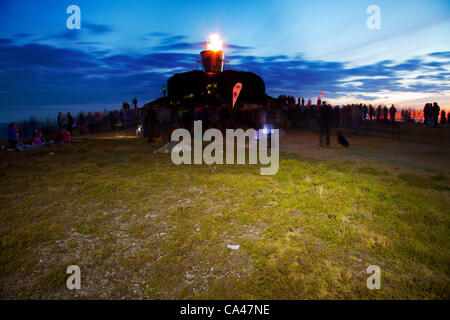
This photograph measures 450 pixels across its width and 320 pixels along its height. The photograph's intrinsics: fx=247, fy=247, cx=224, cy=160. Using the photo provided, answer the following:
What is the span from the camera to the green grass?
3.17m

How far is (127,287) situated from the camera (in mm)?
3170

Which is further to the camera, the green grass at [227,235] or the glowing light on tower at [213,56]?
the glowing light on tower at [213,56]

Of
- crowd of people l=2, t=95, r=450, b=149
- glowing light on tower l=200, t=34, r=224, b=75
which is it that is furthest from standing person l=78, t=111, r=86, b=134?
glowing light on tower l=200, t=34, r=224, b=75

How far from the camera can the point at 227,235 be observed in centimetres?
443

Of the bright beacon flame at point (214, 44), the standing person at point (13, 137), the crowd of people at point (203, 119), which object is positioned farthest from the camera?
the bright beacon flame at point (214, 44)

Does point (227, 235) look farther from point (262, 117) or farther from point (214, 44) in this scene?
point (214, 44)

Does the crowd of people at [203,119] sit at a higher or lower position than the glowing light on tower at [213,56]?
lower

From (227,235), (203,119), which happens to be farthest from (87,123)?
(227,235)

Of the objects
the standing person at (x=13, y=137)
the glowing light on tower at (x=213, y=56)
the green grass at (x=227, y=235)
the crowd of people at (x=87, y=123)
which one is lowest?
the green grass at (x=227, y=235)

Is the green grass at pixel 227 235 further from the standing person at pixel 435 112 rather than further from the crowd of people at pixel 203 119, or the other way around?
the standing person at pixel 435 112

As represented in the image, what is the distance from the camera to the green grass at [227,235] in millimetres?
3172

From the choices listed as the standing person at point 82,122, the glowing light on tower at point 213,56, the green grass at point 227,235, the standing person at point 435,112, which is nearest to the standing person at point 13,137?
the green grass at point 227,235

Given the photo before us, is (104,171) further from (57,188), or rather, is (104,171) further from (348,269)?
(348,269)
